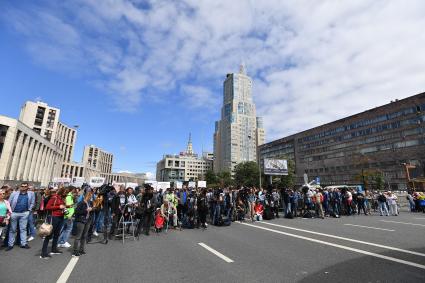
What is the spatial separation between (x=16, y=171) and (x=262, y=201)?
199 ft

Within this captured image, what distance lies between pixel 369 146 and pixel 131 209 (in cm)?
8536

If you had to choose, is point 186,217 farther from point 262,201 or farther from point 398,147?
point 398,147

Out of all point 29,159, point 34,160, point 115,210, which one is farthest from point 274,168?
point 34,160

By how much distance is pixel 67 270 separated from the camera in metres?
5.77

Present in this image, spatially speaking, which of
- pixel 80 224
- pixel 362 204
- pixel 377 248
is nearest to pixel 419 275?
pixel 377 248

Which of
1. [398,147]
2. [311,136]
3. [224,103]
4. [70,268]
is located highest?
[224,103]

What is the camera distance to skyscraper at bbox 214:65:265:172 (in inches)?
6585

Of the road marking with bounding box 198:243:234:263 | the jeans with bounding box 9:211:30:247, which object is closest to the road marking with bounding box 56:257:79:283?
the jeans with bounding box 9:211:30:247

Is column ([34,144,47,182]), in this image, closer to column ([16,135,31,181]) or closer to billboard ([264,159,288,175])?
column ([16,135,31,181])

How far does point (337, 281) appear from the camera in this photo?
186 inches

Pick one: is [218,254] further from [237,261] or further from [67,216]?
[67,216]

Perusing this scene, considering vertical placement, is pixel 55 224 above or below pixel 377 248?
above

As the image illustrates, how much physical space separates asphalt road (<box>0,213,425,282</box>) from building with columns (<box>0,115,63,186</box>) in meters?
39.1

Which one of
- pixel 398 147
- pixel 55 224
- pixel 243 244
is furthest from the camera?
pixel 398 147
